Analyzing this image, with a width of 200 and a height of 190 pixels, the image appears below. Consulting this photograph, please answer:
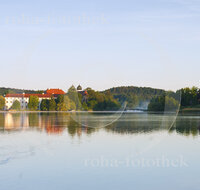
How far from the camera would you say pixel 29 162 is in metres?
14.3

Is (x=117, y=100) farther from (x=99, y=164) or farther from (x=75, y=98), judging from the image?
(x=99, y=164)

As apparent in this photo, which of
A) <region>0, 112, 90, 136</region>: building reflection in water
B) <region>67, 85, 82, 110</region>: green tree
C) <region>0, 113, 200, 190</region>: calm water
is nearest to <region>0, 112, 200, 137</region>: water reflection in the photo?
<region>0, 112, 90, 136</region>: building reflection in water

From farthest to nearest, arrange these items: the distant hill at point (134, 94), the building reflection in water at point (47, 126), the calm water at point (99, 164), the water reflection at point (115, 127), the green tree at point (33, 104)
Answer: the green tree at point (33, 104), the distant hill at point (134, 94), the building reflection in water at point (47, 126), the water reflection at point (115, 127), the calm water at point (99, 164)

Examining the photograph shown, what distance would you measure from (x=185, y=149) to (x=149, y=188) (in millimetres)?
7915

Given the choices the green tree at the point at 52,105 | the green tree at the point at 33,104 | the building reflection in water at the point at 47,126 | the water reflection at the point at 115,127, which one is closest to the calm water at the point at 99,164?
the water reflection at the point at 115,127

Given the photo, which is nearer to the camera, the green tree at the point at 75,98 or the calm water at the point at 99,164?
the calm water at the point at 99,164

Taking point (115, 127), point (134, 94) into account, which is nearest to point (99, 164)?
point (115, 127)

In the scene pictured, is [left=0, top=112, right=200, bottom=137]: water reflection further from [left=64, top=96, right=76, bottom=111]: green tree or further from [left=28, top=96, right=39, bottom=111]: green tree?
[left=28, top=96, right=39, bottom=111]: green tree

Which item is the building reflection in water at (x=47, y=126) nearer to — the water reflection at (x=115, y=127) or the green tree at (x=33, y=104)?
the water reflection at (x=115, y=127)

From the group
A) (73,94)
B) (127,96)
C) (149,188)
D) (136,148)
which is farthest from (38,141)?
(73,94)

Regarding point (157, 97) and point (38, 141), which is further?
point (157, 97)

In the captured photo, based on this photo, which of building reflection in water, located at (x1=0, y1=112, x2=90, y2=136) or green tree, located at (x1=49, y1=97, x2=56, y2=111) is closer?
building reflection in water, located at (x1=0, y1=112, x2=90, y2=136)

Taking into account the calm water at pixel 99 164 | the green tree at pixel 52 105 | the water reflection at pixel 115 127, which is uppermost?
the green tree at pixel 52 105

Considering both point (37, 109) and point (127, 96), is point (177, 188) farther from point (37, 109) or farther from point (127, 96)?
point (37, 109)
